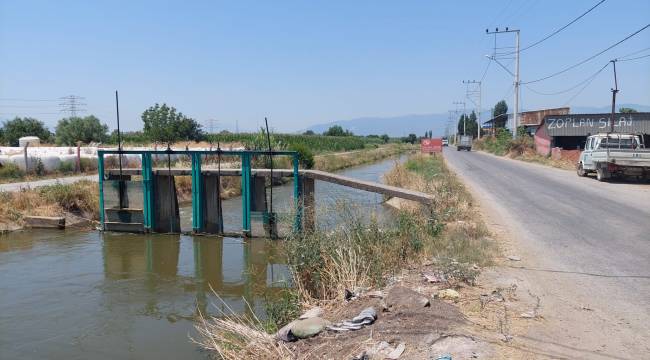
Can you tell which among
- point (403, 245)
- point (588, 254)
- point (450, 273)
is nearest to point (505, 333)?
point (450, 273)

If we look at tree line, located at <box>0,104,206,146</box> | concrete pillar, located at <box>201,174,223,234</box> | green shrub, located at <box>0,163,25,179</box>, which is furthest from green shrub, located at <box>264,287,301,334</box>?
tree line, located at <box>0,104,206,146</box>

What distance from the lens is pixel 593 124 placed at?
40125 millimetres

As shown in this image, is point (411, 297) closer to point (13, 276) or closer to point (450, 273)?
point (450, 273)

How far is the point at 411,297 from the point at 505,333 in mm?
1135

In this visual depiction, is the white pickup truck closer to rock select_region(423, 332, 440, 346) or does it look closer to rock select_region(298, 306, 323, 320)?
rock select_region(298, 306, 323, 320)

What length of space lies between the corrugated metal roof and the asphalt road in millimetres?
24552

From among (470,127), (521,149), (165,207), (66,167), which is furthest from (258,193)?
(470,127)

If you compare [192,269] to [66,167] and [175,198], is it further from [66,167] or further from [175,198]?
[66,167]

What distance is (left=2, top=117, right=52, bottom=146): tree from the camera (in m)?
68.1

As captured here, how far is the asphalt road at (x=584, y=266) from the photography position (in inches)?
205

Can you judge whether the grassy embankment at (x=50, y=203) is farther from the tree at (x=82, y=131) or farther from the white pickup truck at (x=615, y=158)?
the tree at (x=82, y=131)

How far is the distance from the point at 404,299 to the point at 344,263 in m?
1.48

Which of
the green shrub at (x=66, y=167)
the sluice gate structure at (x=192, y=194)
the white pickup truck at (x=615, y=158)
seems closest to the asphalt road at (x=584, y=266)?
the white pickup truck at (x=615, y=158)

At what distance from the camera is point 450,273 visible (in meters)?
7.04
